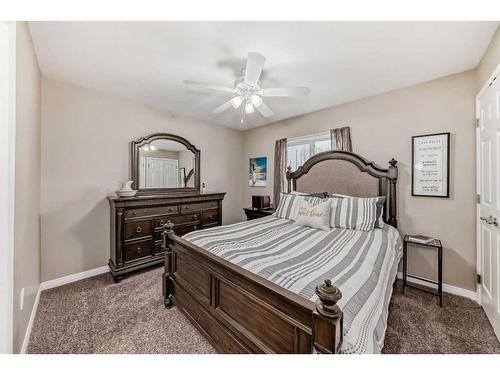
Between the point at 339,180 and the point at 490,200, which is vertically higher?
the point at 339,180

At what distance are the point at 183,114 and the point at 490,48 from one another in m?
3.92

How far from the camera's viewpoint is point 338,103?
3213 millimetres

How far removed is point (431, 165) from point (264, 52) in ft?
7.80

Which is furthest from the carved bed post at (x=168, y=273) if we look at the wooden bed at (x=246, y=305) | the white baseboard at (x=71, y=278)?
the white baseboard at (x=71, y=278)

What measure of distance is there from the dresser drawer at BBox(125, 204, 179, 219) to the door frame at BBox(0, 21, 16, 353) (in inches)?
60.2

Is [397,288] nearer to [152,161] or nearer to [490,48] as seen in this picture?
[490,48]

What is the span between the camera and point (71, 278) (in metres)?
2.65

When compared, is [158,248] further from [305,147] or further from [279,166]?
[305,147]

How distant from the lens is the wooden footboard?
34.2 inches

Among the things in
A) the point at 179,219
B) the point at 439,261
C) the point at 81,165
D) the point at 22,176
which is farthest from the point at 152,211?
the point at 439,261

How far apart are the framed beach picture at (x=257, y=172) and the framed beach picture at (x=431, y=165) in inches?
101

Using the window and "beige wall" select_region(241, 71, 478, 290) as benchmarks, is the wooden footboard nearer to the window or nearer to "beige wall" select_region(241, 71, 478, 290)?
"beige wall" select_region(241, 71, 478, 290)

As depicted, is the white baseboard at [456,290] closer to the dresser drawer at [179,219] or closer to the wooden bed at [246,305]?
the wooden bed at [246,305]
